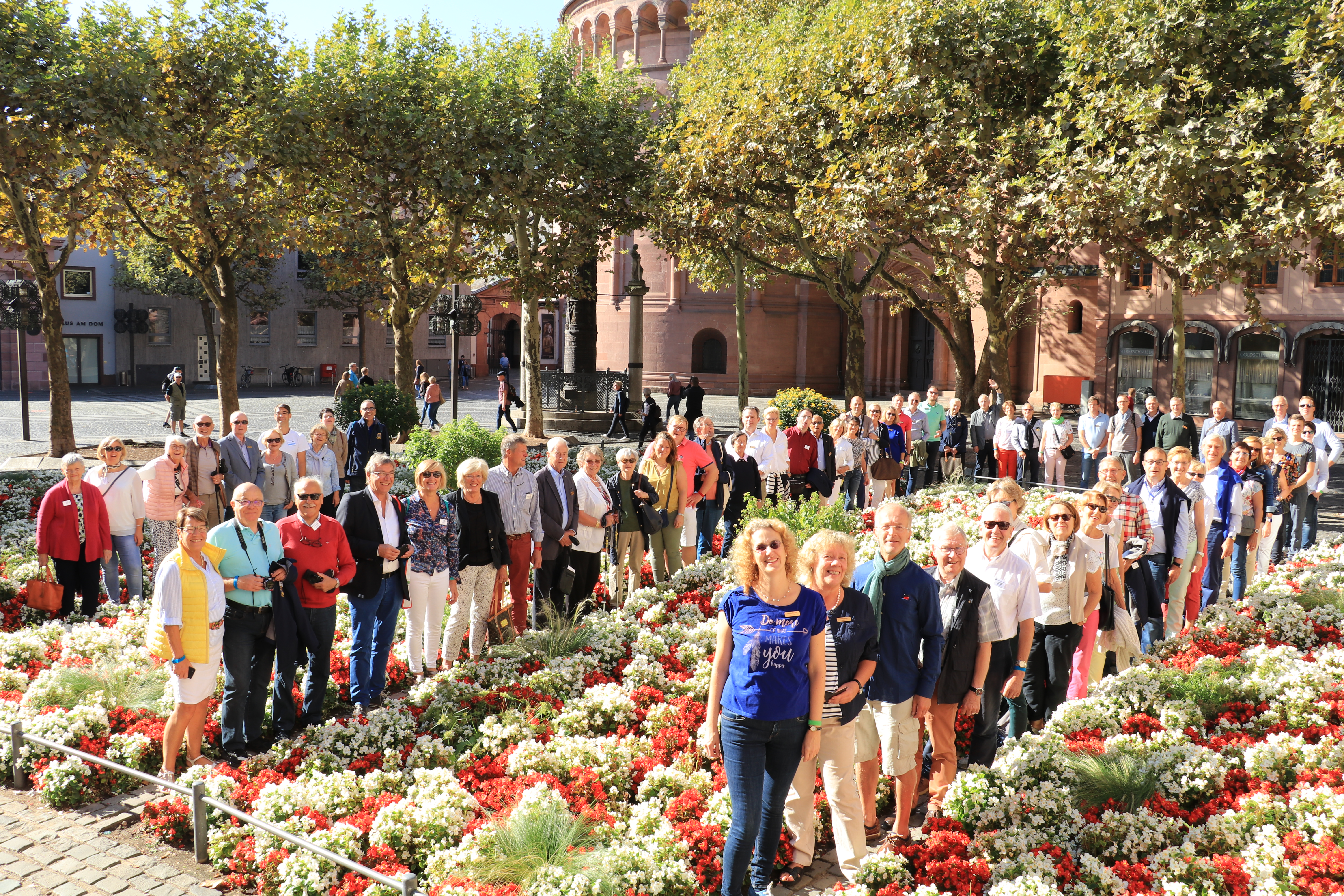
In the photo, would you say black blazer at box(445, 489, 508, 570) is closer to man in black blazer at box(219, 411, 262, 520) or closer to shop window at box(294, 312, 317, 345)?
man in black blazer at box(219, 411, 262, 520)

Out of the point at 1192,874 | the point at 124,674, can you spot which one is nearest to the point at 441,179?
the point at 124,674

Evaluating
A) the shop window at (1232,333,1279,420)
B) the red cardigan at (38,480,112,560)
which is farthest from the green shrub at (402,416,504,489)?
the shop window at (1232,333,1279,420)

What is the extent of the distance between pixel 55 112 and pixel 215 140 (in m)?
2.85

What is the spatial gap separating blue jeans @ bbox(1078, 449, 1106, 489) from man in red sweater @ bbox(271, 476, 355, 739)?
12.7 meters

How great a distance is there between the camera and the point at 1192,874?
196 inches

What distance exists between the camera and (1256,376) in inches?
1337

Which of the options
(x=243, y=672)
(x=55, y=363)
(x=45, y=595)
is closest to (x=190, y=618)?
(x=243, y=672)

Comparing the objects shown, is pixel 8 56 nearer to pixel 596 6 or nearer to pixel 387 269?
pixel 387 269

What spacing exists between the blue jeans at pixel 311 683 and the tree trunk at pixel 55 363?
1388 centimetres

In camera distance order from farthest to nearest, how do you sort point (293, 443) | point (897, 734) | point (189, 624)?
point (293, 443) < point (189, 624) < point (897, 734)

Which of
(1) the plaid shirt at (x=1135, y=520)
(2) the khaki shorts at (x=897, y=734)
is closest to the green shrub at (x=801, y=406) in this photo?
(1) the plaid shirt at (x=1135, y=520)

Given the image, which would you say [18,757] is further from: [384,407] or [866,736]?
[384,407]

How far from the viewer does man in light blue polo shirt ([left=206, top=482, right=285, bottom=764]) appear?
6742mm

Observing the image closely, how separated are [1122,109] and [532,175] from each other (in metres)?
11.1
